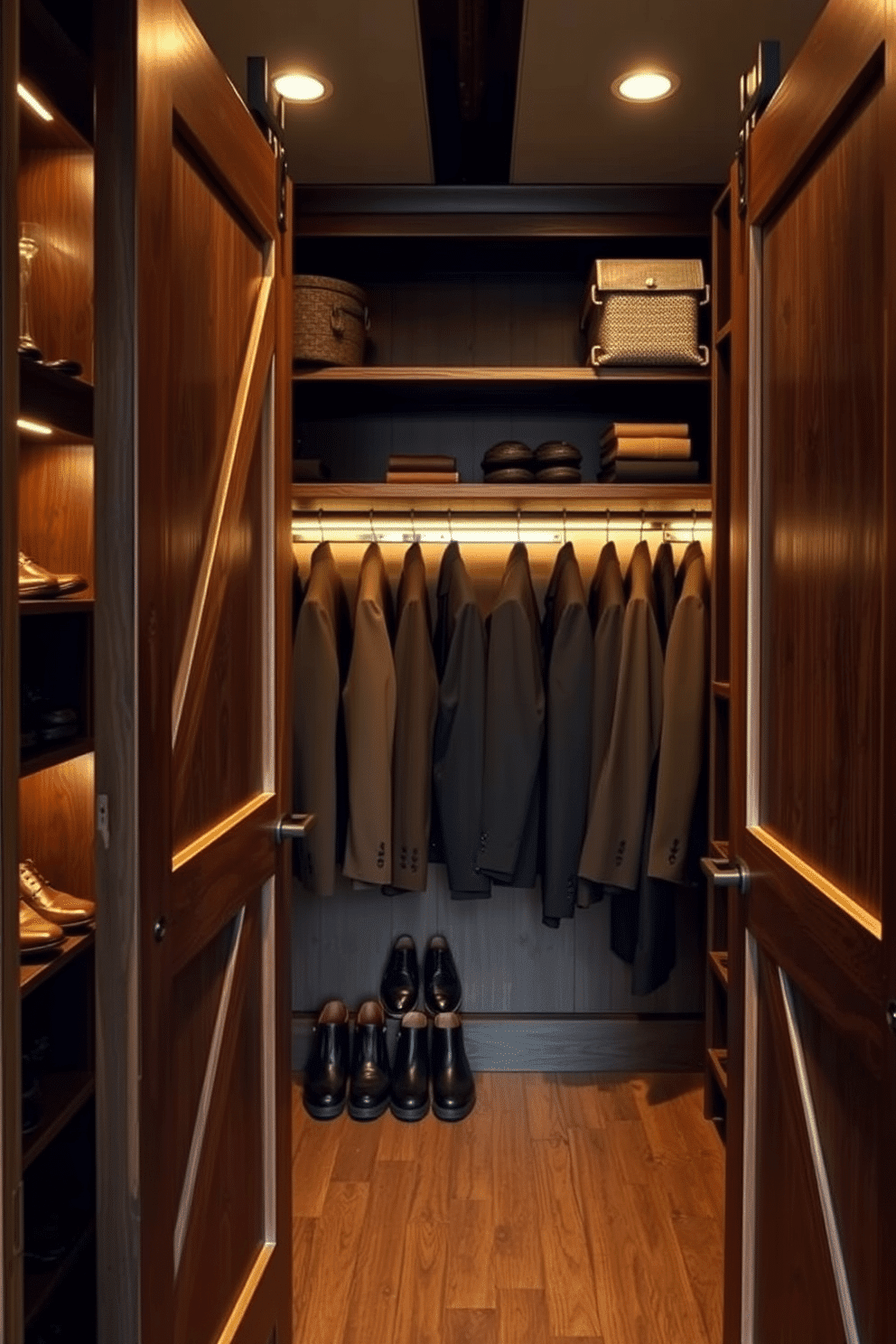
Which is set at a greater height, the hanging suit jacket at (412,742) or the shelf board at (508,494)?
the shelf board at (508,494)

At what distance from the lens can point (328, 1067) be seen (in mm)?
3014

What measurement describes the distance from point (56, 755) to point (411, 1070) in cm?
171

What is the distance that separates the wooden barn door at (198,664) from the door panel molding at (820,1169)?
733mm

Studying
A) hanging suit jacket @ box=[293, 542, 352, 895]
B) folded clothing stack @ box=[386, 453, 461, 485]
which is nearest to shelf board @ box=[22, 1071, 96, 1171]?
hanging suit jacket @ box=[293, 542, 352, 895]

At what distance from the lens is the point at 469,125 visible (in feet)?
9.64

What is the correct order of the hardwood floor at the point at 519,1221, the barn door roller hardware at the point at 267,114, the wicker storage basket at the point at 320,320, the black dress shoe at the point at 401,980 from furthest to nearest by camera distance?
the black dress shoe at the point at 401,980 → the wicker storage basket at the point at 320,320 → the hardwood floor at the point at 519,1221 → the barn door roller hardware at the point at 267,114

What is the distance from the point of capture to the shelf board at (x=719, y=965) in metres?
2.76

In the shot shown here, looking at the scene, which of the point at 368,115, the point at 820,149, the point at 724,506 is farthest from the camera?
the point at 724,506

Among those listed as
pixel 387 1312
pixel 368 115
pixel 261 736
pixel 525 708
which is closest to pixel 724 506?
pixel 525 708

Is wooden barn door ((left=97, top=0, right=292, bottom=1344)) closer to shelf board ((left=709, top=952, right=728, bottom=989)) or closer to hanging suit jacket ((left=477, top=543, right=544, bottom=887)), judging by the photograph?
hanging suit jacket ((left=477, top=543, right=544, bottom=887))

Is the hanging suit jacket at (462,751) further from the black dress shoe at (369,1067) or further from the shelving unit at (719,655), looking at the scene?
the shelving unit at (719,655)

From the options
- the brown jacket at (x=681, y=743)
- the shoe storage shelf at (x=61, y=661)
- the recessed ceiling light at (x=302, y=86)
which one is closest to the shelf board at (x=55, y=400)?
the shoe storage shelf at (x=61, y=661)

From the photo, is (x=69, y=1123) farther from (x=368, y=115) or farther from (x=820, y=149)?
(x=368, y=115)

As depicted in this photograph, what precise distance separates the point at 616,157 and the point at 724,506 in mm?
876
